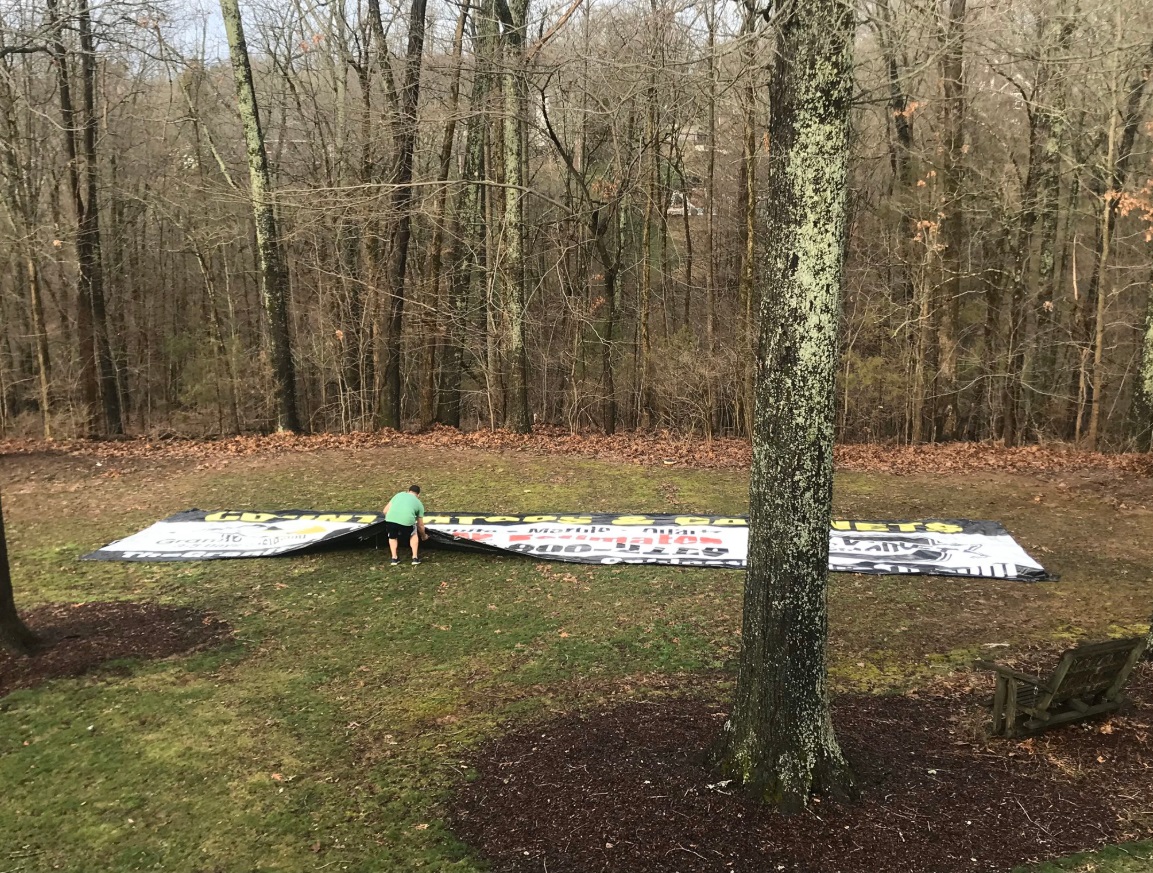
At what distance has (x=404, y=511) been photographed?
383 inches

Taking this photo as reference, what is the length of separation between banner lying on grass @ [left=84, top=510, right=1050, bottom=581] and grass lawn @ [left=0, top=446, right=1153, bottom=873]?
337 millimetres

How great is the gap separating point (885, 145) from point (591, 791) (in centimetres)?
1957

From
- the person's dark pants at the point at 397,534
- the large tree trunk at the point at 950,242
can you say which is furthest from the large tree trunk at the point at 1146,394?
the person's dark pants at the point at 397,534

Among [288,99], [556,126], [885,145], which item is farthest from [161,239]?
[885,145]

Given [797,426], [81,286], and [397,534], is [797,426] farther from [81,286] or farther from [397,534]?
[81,286]

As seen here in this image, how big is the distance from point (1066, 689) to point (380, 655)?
553cm

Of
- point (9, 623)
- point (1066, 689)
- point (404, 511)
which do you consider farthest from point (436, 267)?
point (1066, 689)

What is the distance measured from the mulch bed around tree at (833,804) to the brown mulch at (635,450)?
9.48m

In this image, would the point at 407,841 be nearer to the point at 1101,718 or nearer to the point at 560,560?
the point at 1101,718

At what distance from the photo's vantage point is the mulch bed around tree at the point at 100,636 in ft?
21.5

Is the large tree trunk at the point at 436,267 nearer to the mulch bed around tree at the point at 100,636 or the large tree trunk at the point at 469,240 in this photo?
the large tree trunk at the point at 469,240

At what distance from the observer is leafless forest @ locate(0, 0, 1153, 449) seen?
16.2 m

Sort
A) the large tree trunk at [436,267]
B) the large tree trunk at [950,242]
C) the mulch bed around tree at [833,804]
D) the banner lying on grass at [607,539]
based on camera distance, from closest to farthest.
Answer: the mulch bed around tree at [833,804], the banner lying on grass at [607,539], the large tree trunk at [950,242], the large tree trunk at [436,267]

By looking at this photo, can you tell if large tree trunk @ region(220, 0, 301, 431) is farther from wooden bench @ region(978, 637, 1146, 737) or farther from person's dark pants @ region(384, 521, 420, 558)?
wooden bench @ region(978, 637, 1146, 737)
